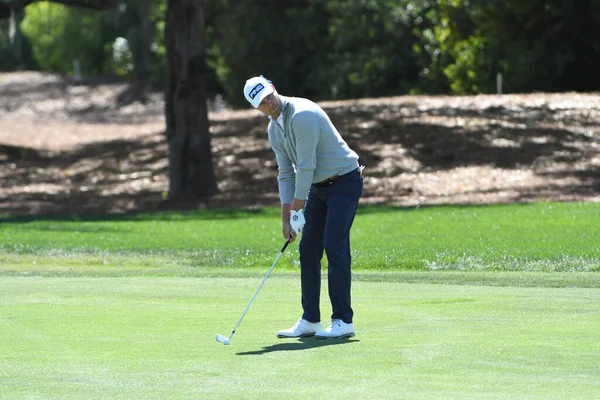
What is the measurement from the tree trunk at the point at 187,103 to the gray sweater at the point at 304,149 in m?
16.2

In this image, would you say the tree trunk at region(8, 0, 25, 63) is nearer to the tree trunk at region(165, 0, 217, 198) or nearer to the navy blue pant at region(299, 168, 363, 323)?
the tree trunk at region(165, 0, 217, 198)

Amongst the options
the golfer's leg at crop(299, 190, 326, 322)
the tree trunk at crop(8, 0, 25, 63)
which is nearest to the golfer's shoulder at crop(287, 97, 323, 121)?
the golfer's leg at crop(299, 190, 326, 322)

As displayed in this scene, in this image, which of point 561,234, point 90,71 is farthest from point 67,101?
point 561,234

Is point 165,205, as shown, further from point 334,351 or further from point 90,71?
point 90,71

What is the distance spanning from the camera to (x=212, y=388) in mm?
6762

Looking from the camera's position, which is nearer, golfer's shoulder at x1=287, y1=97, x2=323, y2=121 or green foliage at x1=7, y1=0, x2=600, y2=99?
golfer's shoulder at x1=287, y1=97, x2=323, y2=121

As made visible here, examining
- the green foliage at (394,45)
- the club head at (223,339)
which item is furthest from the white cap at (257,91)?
the green foliage at (394,45)

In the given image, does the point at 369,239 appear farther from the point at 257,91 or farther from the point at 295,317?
the point at 257,91

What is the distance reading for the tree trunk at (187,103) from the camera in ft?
80.9

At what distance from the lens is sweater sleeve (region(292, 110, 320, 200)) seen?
8422mm

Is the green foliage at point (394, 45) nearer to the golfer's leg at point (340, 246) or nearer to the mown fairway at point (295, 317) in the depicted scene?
the mown fairway at point (295, 317)

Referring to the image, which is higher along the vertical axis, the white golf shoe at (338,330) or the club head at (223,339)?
the club head at (223,339)

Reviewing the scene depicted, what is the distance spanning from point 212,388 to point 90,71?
207ft

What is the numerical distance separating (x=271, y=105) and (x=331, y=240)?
1077mm
